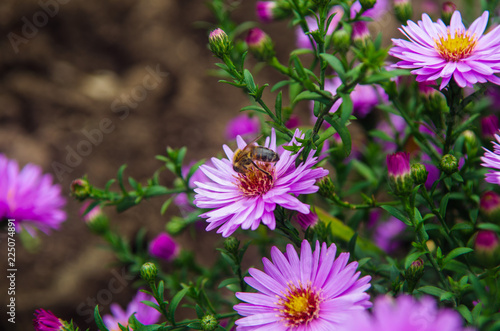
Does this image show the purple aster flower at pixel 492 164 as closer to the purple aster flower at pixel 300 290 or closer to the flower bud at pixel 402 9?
the purple aster flower at pixel 300 290

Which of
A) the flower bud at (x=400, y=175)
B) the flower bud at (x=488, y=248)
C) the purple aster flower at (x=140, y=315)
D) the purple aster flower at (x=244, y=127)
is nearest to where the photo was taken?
→ the flower bud at (x=488, y=248)

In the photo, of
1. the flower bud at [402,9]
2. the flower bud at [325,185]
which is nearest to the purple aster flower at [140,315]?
the flower bud at [325,185]

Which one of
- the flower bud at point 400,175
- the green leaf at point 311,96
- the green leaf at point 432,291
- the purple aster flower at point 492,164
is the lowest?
the green leaf at point 432,291

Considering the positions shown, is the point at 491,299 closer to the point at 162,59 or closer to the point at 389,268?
the point at 389,268

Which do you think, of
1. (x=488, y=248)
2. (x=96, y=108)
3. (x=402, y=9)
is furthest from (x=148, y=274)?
(x=96, y=108)

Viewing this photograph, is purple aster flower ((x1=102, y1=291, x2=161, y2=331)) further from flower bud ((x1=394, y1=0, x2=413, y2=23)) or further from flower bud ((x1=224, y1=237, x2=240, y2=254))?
flower bud ((x1=394, y1=0, x2=413, y2=23))

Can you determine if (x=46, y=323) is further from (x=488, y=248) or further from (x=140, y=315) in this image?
(x=488, y=248)

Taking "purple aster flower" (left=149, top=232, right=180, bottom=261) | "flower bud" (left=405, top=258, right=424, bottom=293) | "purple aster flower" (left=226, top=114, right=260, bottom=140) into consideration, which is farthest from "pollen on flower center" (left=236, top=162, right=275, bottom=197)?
"purple aster flower" (left=226, top=114, right=260, bottom=140)
